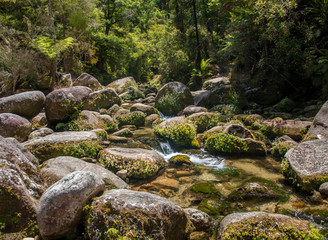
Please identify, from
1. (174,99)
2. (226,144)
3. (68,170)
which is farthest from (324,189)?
(174,99)

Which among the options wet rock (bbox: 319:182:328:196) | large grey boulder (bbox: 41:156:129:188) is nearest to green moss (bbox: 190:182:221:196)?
large grey boulder (bbox: 41:156:129:188)

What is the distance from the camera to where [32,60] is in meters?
13.2

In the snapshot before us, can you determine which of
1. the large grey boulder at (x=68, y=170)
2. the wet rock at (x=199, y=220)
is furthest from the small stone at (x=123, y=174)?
the wet rock at (x=199, y=220)

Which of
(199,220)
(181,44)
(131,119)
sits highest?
(181,44)

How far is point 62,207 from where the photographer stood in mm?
3072

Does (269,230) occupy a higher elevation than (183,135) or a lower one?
higher

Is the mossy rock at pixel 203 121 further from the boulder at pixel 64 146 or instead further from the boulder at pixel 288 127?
the boulder at pixel 64 146

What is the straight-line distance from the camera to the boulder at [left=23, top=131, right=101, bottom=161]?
20.7 ft

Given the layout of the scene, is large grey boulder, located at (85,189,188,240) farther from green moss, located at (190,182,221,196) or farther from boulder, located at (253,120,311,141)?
boulder, located at (253,120,311,141)

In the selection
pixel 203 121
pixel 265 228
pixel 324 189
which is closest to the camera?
pixel 265 228

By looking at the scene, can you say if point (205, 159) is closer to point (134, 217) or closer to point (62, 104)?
point (134, 217)

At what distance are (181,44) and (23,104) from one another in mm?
14065

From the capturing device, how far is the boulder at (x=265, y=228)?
3102 mm

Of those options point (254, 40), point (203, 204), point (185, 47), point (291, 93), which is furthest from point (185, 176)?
point (185, 47)
